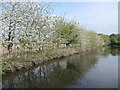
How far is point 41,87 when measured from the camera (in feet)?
21.3

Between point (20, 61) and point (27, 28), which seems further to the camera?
point (27, 28)

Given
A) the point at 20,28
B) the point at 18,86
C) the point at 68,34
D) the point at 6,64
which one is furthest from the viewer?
the point at 68,34

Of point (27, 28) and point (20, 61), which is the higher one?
point (27, 28)

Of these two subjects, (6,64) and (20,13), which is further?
(20,13)

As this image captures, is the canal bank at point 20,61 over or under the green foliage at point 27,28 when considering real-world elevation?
under

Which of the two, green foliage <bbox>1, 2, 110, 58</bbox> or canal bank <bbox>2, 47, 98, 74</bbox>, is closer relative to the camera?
canal bank <bbox>2, 47, 98, 74</bbox>

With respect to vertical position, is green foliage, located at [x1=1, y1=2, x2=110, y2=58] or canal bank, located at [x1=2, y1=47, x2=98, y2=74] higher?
green foliage, located at [x1=1, y1=2, x2=110, y2=58]

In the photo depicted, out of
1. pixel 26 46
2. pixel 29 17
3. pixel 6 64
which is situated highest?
pixel 29 17

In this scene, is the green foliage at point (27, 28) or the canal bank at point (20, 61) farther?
the green foliage at point (27, 28)

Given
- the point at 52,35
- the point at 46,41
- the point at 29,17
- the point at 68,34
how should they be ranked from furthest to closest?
the point at 68,34 < the point at 52,35 < the point at 46,41 < the point at 29,17

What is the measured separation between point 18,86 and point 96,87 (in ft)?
13.1

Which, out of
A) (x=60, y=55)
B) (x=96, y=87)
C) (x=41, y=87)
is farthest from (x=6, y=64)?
(x=60, y=55)

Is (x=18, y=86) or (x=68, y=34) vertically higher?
(x=68, y=34)

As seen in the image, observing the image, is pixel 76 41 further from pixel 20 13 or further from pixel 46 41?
pixel 20 13
